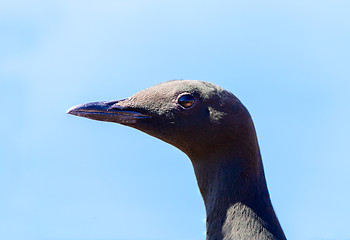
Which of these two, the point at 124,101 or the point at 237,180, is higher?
the point at 124,101

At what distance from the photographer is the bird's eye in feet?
24.0

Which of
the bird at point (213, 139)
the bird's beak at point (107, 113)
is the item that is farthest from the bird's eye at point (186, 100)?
the bird's beak at point (107, 113)

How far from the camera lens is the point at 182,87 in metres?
7.40

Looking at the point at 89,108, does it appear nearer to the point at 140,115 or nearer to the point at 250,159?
the point at 140,115

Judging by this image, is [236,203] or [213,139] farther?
[213,139]

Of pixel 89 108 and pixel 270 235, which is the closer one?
pixel 270 235

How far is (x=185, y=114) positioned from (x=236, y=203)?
111 cm

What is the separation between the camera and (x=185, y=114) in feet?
24.1

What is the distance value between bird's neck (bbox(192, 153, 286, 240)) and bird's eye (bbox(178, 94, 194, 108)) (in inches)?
24.2

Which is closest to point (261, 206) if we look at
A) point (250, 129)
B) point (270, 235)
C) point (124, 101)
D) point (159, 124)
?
point (270, 235)

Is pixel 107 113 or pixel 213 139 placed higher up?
pixel 107 113

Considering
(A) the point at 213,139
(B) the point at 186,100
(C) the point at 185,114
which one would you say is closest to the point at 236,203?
(A) the point at 213,139

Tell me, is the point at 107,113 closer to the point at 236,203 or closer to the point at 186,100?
the point at 186,100

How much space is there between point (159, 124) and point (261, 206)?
1.42m
